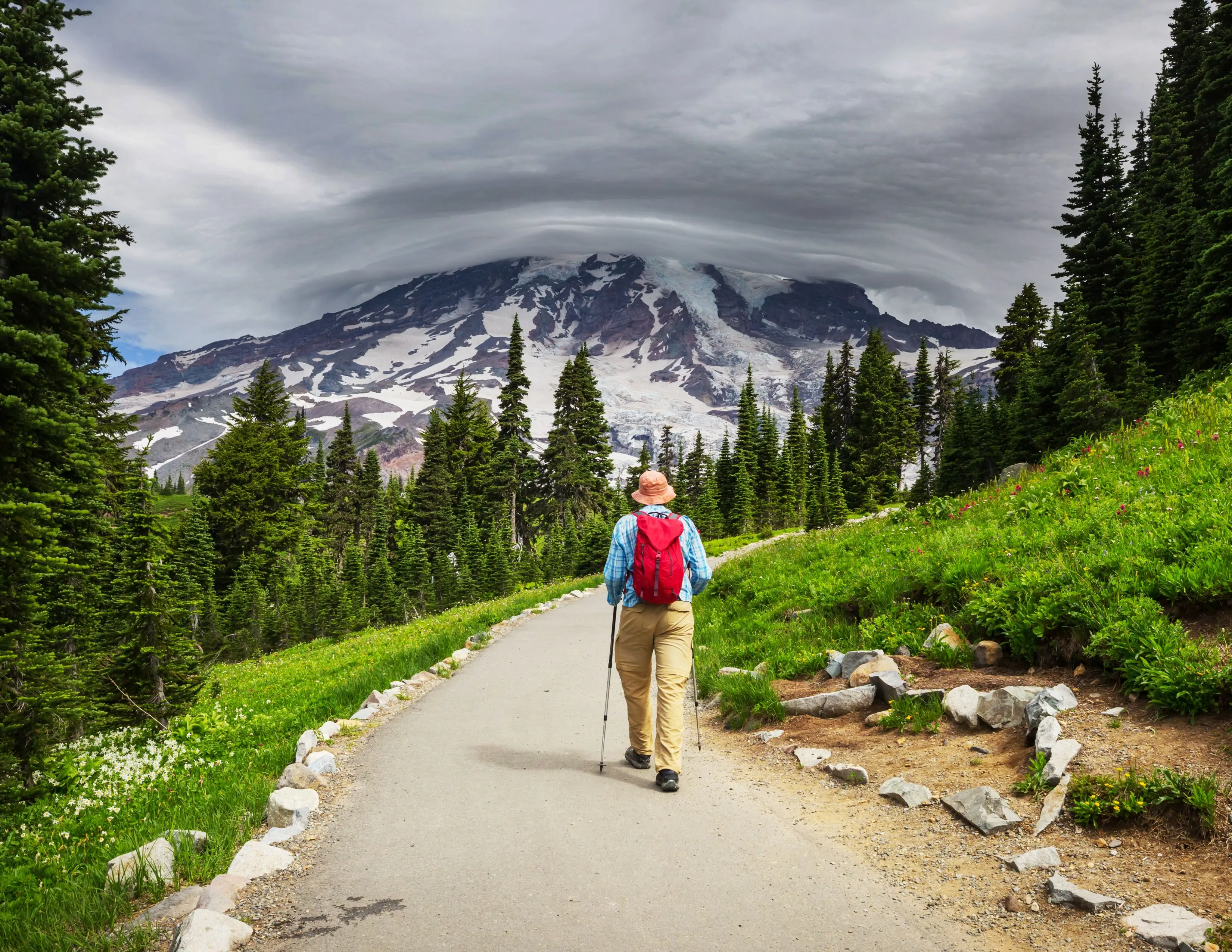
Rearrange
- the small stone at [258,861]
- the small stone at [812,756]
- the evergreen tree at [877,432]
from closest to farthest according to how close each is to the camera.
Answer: the small stone at [258,861]
the small stone at [812,756]
the evergreen tree at [877,432]

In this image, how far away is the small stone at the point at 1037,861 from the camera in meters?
4.46

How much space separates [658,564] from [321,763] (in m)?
4.08

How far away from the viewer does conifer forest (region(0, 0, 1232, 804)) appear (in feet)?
38.2

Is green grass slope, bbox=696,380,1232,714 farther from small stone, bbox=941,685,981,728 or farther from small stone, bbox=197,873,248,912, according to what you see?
small stone, bbox=197,873,248,912

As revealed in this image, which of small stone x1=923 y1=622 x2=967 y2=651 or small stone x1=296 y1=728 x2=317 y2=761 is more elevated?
small stone x1=923 y1=622 x2=967 y2=651

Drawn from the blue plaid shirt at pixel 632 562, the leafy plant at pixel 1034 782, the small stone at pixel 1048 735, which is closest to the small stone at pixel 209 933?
the blue plaid shirt at pixel 632 562

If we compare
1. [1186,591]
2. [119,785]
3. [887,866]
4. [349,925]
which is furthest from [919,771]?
[119,785]

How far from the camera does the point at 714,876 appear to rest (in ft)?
15.7

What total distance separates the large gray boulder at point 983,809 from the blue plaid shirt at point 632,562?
8.83ft

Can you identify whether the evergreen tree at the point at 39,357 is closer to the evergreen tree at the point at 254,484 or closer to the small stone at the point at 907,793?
the small stone at the point at 907,793

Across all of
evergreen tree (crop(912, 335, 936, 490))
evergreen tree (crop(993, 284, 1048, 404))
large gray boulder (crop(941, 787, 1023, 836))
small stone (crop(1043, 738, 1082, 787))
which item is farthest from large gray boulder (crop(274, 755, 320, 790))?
evergreen tree (crop(912, 335, 936, 490))

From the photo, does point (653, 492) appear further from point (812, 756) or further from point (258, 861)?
point (258, 861)

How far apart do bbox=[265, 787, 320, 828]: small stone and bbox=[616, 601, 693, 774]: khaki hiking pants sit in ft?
9.79

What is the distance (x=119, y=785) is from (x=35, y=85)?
38.7 feet
